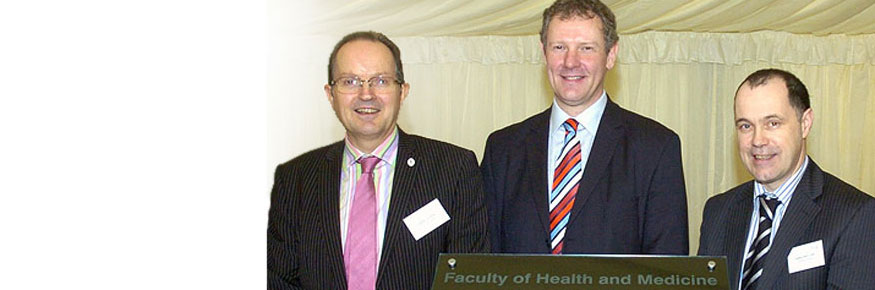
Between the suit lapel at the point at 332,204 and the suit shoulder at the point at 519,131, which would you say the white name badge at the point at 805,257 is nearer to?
the suit shoulder at the point at 519,131

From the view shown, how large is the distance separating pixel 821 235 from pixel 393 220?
3.17 feet

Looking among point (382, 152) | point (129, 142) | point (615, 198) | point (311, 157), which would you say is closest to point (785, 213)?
point (615, 198)

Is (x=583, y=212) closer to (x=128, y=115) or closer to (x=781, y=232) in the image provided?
(x=781, y=232)

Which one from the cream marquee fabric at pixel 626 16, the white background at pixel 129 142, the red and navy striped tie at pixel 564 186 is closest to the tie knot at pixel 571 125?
the red and navy striped tie at pixel 564 186

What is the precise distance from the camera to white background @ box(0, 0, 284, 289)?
57 centimetres

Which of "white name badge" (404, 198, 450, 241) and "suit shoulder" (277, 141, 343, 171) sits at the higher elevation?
"suit shoulder" (277, 141, 343, 171)

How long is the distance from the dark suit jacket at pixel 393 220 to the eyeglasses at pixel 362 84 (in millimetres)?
162

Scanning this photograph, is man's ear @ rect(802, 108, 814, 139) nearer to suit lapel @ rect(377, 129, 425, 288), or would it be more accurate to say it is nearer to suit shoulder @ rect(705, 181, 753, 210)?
suit shoulder @ rect(705, 181, 753, 210)

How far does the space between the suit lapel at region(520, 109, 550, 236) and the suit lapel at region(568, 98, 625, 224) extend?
0.25 ft

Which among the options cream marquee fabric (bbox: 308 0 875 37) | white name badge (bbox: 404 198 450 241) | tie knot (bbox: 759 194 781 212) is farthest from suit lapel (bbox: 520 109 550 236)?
cream marquee fabric (bbox: 308 0 875 37)

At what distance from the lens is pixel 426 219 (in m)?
2.13

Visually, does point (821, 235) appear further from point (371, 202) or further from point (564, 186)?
point (371, 202)

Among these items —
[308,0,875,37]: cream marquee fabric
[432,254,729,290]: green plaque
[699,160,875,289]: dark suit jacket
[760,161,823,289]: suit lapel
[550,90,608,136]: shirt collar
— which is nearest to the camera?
[432,254,729,290]: green plaque

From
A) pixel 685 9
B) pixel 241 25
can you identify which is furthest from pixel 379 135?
pixel 685 9
